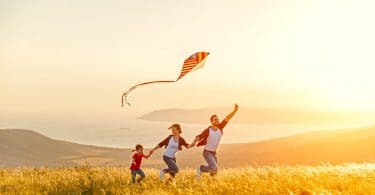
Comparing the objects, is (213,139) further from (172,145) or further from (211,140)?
(172,145)

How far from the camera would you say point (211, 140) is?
50.0 ft

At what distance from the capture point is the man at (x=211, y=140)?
15203mm

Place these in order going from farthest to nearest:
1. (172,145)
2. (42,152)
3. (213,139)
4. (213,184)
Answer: (42,152), (172,145), (213,139), (213,184)

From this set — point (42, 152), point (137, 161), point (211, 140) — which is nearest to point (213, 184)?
point (211, 140)

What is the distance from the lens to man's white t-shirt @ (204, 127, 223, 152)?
15.2 metres

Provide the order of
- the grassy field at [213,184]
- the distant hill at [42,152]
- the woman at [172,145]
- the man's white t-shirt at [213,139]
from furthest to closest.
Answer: the distant hill at [42,152], the woman at [172,145], the man's white t-shirt at [213,139], the grassy field at [213,184]

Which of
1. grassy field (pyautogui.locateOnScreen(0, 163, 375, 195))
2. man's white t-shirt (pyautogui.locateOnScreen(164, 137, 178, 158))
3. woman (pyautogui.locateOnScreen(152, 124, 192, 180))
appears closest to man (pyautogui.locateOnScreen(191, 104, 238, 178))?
grassy field (pyautogui.locateOnScreen(0, 163, 375, 195))

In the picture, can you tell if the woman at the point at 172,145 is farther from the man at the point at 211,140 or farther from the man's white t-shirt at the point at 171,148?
the man at the point at 211,140

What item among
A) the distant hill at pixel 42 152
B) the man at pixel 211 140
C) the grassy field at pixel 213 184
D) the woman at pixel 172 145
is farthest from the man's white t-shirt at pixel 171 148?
the distant hill at pixel 42 152

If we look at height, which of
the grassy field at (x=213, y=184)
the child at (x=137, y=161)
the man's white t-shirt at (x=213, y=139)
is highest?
the man's white t-shirt at (x=213, y=139)

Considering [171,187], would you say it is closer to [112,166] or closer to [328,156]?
[112,166]

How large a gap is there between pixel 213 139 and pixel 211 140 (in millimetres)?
62

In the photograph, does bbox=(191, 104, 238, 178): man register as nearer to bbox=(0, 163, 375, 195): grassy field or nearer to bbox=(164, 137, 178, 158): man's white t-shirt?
bbox=(0, 163, 375, 195): grassy field

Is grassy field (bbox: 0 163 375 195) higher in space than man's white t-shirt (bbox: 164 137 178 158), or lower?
lower
